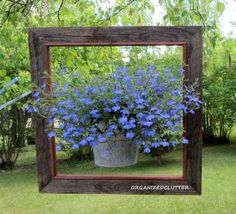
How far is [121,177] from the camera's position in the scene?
136 centimetres

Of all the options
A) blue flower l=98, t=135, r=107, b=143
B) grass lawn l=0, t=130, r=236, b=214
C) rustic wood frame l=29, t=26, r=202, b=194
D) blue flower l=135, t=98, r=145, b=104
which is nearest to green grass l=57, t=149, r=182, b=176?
rustic wood frame l=29, t=26, r=202, b=194

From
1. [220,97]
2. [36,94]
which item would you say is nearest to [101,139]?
[36,94]

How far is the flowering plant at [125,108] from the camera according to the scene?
1.29 metres

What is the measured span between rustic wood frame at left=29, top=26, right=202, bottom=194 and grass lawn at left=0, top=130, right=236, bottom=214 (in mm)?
1876

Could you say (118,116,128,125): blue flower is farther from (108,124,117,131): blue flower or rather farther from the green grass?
the green grass

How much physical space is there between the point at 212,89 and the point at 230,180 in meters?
1.63

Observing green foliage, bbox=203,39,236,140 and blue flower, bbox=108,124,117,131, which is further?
green foliage, bbox=203,39,236,140

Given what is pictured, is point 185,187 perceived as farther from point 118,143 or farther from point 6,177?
point 6,177

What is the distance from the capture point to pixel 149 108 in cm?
131

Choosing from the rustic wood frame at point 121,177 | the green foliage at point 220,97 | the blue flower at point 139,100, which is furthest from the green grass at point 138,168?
the green foliage at point 220,97

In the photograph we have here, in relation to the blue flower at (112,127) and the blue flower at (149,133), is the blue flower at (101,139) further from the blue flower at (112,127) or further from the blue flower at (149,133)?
the blue flower at (149,133)

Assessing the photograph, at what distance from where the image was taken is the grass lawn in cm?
359

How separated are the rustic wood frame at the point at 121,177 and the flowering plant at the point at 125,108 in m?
0.05

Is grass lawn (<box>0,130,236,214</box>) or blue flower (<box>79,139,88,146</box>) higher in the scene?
blue flower (<box>79,139,88,146</box>)
